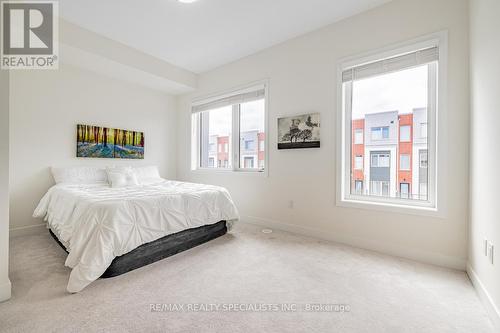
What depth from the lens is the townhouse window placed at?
12.2ft

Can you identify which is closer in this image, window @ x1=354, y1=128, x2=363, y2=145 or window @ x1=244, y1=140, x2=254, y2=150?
window @ x1=354, y1=128, x2=363, y2=145

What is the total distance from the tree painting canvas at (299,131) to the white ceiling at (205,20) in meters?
1.16

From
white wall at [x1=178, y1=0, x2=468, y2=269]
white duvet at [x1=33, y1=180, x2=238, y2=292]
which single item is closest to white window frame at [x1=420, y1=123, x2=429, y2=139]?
white wall at [x1=178, y1=0, x2=468, y2=269]

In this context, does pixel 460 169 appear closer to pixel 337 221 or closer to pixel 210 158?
pixel 337 221

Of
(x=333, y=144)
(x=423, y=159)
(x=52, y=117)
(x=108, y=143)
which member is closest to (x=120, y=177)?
(x=108, y=143)

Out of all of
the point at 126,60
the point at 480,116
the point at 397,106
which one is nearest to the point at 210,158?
the point at 126,60

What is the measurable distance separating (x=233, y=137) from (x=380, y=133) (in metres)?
2.31

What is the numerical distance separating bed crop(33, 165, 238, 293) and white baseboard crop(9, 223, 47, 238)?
471 mm

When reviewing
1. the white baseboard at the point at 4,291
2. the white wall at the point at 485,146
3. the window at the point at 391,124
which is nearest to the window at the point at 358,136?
the window at the point at 391,124

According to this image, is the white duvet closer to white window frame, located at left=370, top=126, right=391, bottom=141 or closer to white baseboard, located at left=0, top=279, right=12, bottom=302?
white baseboard, located at left=0, top=279, right=12, bottom=302

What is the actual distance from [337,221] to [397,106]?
4.91 feet

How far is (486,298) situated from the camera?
154 cm

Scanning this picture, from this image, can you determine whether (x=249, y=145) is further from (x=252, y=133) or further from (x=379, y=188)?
(x=379, y=188)
